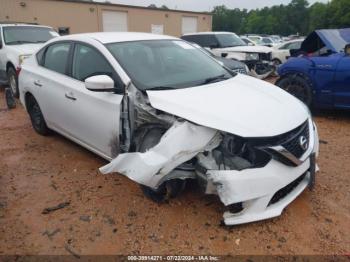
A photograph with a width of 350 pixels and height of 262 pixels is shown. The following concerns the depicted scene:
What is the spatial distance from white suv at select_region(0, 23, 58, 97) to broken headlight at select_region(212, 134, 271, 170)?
654cm

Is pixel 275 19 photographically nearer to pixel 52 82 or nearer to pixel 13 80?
pixel 13 80

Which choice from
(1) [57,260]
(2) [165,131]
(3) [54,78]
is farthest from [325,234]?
(3) [54,78]

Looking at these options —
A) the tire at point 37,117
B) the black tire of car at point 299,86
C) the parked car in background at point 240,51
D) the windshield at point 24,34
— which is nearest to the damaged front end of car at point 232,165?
the tire at point 37,117

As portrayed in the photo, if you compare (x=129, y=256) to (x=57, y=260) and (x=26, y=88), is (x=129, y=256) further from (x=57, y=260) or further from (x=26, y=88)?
(x=26, y=88)

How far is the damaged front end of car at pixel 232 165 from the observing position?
8.38 ft

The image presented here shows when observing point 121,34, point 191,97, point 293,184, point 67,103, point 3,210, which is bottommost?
point 3,210

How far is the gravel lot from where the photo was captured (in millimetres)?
2646

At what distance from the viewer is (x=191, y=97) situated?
118 inches

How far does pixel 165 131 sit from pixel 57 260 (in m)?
1.40

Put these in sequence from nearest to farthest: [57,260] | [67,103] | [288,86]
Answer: [57,260], [67,103], [288,86]

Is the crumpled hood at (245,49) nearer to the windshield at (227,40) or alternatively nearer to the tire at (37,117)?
the windshield at (227,40)

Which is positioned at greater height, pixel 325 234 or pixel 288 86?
pixel 288 86

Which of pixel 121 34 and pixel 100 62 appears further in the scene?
pixel 121 34

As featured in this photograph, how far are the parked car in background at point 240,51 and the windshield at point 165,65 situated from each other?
5637 millimetres
